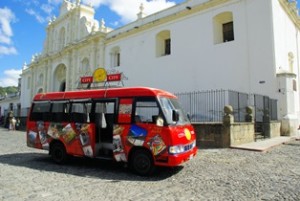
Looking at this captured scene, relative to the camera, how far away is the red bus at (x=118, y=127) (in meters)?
6.57

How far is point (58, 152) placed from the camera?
8656 mm

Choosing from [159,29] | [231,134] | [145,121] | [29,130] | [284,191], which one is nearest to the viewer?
[284,191]

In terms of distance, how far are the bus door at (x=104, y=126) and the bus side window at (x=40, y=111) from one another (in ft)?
7.29

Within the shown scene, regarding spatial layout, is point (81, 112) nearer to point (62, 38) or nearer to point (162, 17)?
point (162, 17)

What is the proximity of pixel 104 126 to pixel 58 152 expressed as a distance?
6.47 ft

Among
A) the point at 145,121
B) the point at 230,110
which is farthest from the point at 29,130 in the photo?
the point at 230,110

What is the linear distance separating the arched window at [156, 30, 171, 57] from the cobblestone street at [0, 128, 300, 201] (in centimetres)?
1309

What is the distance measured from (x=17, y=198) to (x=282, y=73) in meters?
13.8

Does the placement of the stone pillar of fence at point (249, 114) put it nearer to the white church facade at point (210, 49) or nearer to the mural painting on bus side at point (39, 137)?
the white church facade at point (210, 49)

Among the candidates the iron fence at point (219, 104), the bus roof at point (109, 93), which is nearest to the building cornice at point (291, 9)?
the iron fence at point (219, 104)

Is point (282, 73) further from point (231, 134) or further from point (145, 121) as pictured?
point (145, 121)

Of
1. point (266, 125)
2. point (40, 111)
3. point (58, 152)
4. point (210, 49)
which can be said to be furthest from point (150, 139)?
point (210, 49)

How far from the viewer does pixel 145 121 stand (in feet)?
22.5

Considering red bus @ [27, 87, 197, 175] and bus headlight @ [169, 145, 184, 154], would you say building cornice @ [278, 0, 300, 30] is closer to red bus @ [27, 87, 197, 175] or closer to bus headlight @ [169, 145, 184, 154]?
red bus @ [27, 87, 197, 175]
